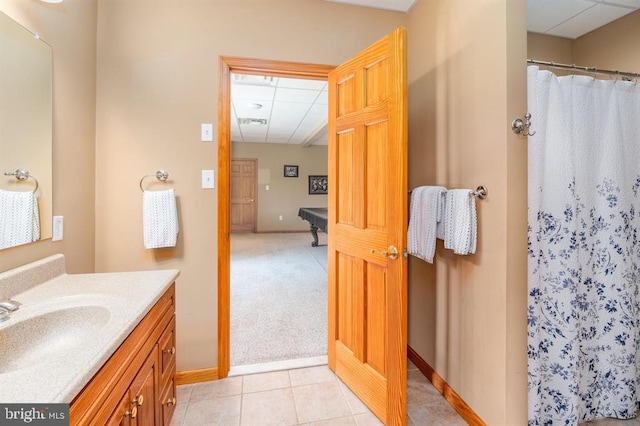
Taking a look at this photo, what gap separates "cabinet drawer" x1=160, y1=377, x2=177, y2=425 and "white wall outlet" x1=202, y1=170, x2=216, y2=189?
1.11m

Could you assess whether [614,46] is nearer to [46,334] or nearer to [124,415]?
[124,415]

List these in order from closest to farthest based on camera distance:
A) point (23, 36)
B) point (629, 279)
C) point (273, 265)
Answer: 1. point (23, 36)
2. point (629, 279)
3. point (273, 265)

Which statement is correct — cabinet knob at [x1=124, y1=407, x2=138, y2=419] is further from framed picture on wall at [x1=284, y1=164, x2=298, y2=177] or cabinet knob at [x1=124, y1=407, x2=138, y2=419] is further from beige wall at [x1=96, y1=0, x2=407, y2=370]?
framed picture on wall at [x1=284, y1=164, x2=298, y2=177]

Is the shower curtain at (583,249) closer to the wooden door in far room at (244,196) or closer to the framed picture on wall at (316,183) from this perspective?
the framed picture on wall at (316,183)

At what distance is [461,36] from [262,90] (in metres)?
2.84

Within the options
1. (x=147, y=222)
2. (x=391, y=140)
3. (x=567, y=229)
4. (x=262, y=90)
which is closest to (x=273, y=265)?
(x=262, y=90)

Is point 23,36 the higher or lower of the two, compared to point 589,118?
higher

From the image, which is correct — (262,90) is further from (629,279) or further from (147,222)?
(629,279)

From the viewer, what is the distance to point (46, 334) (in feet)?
3.19

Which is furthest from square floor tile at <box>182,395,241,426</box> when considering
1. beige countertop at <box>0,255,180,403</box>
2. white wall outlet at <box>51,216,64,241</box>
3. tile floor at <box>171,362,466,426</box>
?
white wall outlet at <box>51,216,64,241</box>

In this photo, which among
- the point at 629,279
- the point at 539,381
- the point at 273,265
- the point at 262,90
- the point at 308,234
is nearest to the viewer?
the point at 539,381

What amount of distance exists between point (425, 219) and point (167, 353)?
1500 millimetres

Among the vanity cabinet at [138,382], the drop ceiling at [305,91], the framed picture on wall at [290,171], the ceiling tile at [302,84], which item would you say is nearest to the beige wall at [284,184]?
the framed picture on wall at [290,171]

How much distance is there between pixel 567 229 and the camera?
55.6 inches
